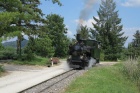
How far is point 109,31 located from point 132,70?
50.7 m

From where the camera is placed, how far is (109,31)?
81.4 metres

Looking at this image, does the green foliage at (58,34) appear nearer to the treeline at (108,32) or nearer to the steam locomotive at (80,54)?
the treeline at (108,32)

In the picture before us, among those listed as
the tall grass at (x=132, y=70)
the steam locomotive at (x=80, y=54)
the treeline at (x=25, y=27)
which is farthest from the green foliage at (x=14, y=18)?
the tall grass at (x=132, y=70)

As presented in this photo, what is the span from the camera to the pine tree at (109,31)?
79.1 meters

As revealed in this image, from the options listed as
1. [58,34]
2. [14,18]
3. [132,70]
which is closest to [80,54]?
[132,70]

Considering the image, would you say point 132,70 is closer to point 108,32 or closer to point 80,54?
point 80,54

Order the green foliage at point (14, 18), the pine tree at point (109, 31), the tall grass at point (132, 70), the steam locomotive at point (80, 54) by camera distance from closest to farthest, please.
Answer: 1. the green foliage at point (14, 18)
2. the tall grass at point (132, 70)
3. the steam locomotive at point (80, 54)
4. the pine tree at point (109, 31)

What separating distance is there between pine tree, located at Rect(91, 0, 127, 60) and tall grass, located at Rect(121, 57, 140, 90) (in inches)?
1691

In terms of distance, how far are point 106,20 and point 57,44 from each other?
1340 centimetres

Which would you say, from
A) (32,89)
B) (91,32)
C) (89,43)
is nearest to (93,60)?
(89,43)

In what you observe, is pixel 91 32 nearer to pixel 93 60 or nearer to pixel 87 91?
pixel 93 60

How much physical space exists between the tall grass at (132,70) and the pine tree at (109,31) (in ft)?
141

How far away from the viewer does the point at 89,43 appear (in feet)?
121

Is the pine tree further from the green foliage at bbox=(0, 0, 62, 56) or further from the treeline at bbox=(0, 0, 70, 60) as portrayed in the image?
the green foliage at bbox=(0, 0, 62, 56)
